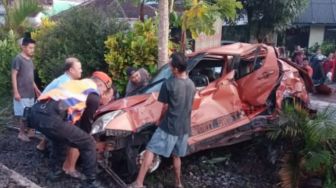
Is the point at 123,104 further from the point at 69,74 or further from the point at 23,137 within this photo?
the point at 23,137

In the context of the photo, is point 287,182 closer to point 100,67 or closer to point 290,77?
point 290,77

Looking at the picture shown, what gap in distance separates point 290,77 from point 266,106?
2.15ft

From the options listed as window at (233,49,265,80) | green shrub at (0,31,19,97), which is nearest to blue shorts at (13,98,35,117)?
window at (233,49,265,80)

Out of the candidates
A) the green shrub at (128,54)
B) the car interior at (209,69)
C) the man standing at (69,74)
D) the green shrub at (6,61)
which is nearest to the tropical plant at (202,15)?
the green shrub at (128,54)

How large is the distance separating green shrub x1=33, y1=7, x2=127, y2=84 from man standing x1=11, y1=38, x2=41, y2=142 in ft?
7.37

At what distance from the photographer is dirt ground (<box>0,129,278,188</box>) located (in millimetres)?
5941

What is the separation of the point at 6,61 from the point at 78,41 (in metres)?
2.80

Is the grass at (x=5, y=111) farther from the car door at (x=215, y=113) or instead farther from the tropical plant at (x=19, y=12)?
the car door at (x=215, y=113)

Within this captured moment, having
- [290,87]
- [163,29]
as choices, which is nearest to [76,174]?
[290,87]

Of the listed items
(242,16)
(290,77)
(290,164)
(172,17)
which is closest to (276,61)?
(290,77)

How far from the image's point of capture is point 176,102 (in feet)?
17.6

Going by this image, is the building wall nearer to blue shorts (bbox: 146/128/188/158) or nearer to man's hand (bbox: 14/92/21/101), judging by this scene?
man's hand (bbox: 14/92/21/101)

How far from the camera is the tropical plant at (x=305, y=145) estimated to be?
19.1 feet

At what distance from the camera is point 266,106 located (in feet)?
21.9
